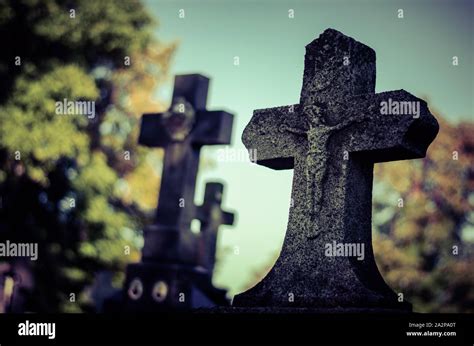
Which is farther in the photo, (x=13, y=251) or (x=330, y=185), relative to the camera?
(x=13, y=251)

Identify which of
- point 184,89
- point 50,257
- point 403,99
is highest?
point 184,89

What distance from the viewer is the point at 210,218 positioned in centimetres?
1191

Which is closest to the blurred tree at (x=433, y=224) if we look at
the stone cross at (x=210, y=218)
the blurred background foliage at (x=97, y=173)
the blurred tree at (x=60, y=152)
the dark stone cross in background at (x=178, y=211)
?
the blurred background foliage at (x=97, y=173)

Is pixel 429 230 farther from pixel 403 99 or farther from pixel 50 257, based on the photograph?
pixel 403 99

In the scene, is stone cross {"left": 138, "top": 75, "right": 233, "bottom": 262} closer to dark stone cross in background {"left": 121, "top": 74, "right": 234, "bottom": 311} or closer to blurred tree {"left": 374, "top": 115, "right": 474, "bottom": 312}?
dark stone cross in background {"left": 121, "top": 74, "right": 234, "bottom": 311}

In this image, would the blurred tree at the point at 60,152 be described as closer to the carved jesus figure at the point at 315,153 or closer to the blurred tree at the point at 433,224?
the blurred tree at the point at 433,224

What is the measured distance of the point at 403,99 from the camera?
5020mm

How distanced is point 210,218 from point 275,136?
6278 mm

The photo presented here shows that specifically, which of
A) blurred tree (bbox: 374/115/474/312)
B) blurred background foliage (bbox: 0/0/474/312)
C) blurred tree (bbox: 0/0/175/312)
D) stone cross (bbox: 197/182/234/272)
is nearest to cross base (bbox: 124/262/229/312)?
stone cross (bbox: 197/182/234/272)

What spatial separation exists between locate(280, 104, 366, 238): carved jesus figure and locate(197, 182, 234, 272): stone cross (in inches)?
246

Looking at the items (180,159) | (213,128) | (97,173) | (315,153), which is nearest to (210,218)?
(180,159)

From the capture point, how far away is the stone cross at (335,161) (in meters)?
4.94

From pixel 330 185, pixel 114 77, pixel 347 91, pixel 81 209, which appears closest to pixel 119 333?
pixel 330 185

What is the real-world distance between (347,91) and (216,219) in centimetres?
690
